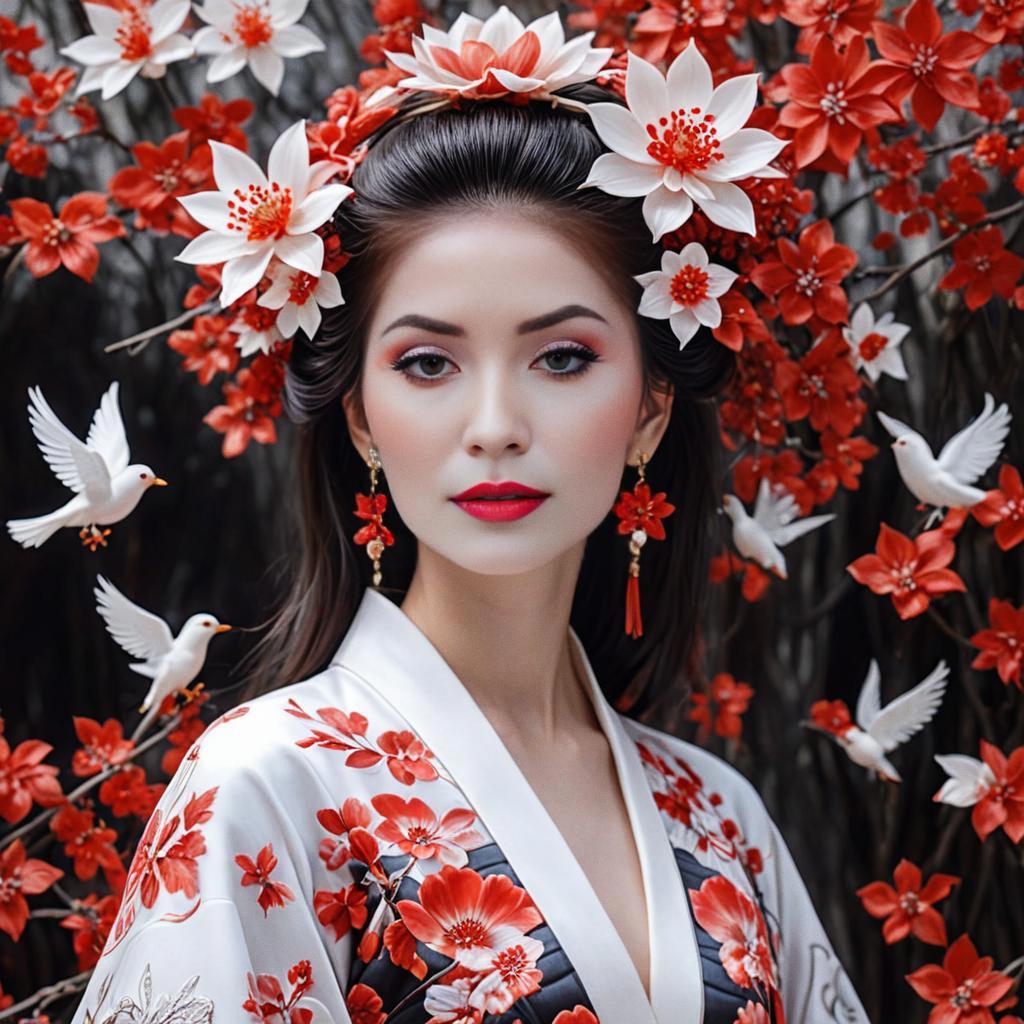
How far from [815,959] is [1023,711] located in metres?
0.40

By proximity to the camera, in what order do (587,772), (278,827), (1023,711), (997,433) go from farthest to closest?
(1023,711) < (997,433) < (587,772) < (278,827)

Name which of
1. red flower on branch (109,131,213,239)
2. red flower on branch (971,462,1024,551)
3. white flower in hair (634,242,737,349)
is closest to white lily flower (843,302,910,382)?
red flower on branch (971,462,1024,551)

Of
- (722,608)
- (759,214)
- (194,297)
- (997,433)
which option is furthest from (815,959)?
(194,297)

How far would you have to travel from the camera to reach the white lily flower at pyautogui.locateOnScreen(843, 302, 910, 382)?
5.41ft

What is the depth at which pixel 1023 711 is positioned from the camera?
1.78m

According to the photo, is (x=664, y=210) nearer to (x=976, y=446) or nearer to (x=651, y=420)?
(x=651, y=420)

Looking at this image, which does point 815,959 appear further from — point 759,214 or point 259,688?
point 759,214

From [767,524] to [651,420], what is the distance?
27 centimetres

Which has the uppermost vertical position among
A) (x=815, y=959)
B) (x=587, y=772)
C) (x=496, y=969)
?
(x=587, y=772)

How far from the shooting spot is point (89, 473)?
4.86ft

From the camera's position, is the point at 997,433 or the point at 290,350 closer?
the point at 290,350

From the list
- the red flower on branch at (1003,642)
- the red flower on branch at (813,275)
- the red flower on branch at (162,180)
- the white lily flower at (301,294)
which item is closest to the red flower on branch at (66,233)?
the red flower on branch at (162,180)

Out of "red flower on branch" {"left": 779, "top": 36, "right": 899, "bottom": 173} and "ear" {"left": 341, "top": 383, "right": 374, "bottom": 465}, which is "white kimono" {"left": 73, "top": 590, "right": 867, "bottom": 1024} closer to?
"ear" {"left": 341, "top": 383, "right": 374, "bottom": 465}

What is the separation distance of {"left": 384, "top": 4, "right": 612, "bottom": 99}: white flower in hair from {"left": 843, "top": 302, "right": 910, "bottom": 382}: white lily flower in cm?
43
